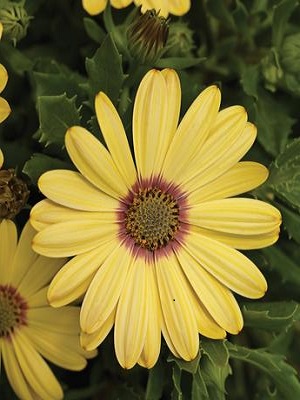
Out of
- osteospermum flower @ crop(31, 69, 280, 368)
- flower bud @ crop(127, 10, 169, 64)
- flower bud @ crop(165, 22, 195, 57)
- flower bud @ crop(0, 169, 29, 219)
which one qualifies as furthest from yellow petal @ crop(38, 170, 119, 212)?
flower bud @ crop(165, 22, 195, 57)

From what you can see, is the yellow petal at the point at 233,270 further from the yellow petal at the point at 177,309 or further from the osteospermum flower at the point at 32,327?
the osteospermum flower at the point at 32,327

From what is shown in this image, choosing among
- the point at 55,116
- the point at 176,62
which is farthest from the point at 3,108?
the point at 176,62

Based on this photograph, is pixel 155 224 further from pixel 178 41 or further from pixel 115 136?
pixel 178 41

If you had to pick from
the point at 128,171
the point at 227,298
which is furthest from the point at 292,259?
the point at 128,171

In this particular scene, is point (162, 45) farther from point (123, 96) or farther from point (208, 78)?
point (208, 78)

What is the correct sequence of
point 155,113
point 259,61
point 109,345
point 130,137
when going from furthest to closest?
point 259,61 < point 109,345 < point 130,137 < point 155,113
